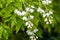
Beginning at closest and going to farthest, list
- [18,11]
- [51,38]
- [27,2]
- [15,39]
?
[18,11], [27,2], [15,39], [51,38]

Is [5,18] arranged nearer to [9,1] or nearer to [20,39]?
[9,1]

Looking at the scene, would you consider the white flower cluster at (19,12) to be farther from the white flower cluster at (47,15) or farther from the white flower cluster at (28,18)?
the white flower cluster at (47,15)

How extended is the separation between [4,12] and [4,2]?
0.21ft

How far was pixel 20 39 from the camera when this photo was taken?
60.8 inches

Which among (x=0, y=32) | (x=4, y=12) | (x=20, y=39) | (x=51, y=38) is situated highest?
(x=4, y=12)

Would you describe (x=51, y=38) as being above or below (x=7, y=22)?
below

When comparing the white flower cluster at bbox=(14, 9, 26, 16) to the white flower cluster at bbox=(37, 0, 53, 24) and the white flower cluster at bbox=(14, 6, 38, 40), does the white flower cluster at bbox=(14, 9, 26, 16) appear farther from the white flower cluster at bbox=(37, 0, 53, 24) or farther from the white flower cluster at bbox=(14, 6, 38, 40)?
the white flower cluster at bbox=(37, 0, 53, 24)

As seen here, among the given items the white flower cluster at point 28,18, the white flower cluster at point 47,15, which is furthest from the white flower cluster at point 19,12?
the white flower cluster at point 47,15

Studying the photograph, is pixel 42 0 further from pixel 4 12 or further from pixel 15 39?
pixel 15 39

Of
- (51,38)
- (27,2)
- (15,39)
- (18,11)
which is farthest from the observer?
(51,38)

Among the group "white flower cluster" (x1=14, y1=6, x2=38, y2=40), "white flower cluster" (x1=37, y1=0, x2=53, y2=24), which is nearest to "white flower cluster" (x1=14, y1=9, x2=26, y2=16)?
"white flower cluster" (x1=14, y1=6, x2=38, y2=40)

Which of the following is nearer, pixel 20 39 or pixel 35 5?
pixel 35 5

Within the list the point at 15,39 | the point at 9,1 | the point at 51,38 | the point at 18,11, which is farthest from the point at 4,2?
the point at 51,38

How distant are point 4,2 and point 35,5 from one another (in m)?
0.20
